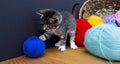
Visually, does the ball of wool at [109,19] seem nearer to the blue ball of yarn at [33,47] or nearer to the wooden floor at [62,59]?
the wooden floor at [62,59]

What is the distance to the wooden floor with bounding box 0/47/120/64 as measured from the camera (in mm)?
1340

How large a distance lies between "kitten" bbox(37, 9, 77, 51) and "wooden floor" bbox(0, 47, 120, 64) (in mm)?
96

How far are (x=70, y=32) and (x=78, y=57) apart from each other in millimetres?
256

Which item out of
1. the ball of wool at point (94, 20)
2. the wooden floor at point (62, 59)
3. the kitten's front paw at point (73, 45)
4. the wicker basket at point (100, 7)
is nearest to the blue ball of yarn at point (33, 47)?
the wooden floor at point (62, 59)

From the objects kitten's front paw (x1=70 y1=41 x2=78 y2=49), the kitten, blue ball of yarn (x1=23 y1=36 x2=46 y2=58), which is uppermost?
the kitten

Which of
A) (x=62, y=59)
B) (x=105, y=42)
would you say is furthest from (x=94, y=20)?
(x=62, y=59)

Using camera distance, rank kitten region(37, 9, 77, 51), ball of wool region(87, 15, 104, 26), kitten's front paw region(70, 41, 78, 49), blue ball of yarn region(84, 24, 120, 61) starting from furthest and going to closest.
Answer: ball of wool region(87, 15, 104, 26) → kitten's front paw region(70, 41, 78, 49) → kitten region(37, 9, 77, 51) → blue ball of yarn region(84, 24, 120, 61)

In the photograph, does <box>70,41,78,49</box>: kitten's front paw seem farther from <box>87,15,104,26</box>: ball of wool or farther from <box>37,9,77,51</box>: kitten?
<box>87,15,104,26</box>: ball of wool

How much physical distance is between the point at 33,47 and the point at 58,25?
26cm

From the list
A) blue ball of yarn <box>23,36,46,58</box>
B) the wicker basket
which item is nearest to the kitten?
blue ball of yarn <box>23,36,46,58</box>

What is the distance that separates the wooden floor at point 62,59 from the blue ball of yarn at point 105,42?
0.05 metres

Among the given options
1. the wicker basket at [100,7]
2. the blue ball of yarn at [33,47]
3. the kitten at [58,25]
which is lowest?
the blue ball of yarn at [33,47]

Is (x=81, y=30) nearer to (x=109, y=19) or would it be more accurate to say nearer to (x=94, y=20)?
(x=94, y=20)

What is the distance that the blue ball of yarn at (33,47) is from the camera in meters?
1.34
